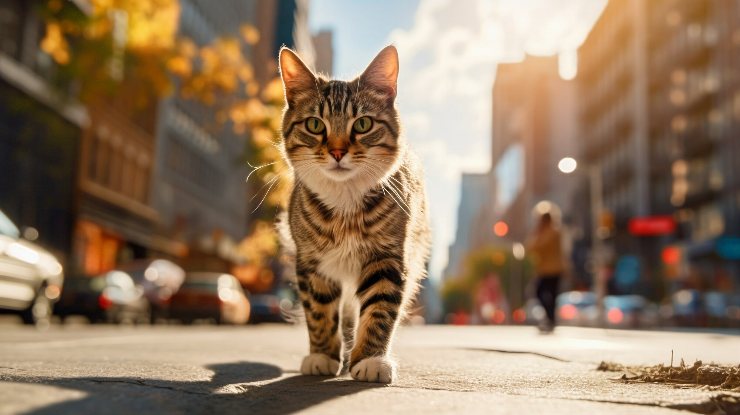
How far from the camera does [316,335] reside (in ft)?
16.7

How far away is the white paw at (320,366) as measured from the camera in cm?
491

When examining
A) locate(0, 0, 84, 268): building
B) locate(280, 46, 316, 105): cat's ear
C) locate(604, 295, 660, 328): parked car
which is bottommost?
locate(604, 295, 660, 328): parked car

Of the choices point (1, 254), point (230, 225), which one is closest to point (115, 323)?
point (1, 254)

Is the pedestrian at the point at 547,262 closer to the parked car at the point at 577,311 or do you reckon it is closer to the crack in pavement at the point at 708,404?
the crack in pavement at the point at 708,404

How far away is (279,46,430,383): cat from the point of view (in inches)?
186

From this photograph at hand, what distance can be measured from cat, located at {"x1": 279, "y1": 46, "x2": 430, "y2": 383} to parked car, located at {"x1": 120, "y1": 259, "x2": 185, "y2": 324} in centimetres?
2059

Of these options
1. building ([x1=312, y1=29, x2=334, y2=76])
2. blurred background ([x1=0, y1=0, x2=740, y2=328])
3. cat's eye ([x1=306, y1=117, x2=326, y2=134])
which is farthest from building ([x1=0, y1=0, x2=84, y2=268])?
building ([x1=312, y1=29, x2=334, y2=76])

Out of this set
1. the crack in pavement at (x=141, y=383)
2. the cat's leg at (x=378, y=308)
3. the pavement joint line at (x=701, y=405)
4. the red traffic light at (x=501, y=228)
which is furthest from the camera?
the red traffic light at (x=501, y=228)

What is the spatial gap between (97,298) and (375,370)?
1784 cm

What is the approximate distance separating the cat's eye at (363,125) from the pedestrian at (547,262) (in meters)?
9.81

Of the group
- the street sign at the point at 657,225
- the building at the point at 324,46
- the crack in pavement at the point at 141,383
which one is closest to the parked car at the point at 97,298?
the crack in pavement at the point at 141,383

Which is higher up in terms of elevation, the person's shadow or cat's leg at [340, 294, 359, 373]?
cat's leg at [340, 294, 359, 373]

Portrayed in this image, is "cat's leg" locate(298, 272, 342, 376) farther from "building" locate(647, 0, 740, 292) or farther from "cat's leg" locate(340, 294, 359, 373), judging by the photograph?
"building" locate(647, 0, 740, 292)

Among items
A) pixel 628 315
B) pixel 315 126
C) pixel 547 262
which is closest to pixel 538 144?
pixel 628 315
